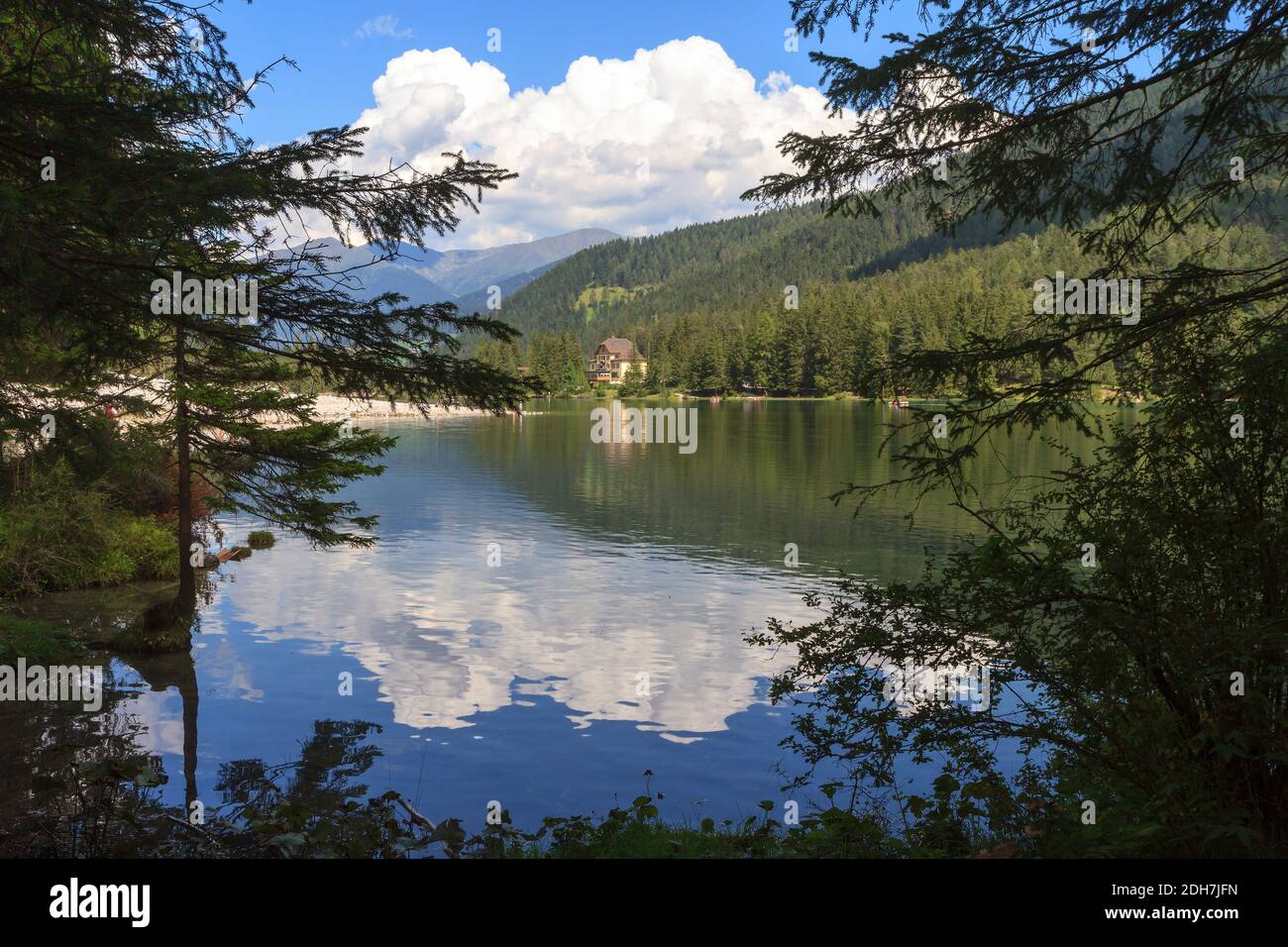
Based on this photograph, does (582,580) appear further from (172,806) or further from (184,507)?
(172,806)

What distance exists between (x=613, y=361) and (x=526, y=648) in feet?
538

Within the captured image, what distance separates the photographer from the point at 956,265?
181 meters

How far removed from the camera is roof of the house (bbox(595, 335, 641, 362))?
7077 inches

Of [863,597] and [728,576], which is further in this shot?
[728,576]

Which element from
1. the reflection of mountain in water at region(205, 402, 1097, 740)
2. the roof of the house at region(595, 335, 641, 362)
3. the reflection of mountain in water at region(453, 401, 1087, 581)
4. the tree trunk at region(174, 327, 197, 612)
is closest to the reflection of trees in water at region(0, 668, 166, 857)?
the tree trunk at region(174, 327, 197, 612)

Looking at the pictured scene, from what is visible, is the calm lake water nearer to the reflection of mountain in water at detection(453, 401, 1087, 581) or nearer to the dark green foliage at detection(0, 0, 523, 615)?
the reflection of mountain in water at detection(453, 401, 1087, 581)

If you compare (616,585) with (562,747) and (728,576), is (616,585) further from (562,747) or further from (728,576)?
(562,747)

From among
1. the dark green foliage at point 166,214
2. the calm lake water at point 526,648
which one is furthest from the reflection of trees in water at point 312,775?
the dark green foliage at point 166,214

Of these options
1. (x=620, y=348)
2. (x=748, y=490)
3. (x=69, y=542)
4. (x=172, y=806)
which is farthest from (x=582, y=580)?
(x=620, y=348)

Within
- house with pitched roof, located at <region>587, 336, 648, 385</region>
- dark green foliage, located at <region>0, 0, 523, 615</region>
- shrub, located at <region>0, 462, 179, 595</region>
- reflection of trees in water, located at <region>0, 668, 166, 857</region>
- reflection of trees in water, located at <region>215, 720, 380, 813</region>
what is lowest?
reflection of trees in water, located at <region>215, 720, 380, 813</region>

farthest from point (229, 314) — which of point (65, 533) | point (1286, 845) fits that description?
point (65, 533)

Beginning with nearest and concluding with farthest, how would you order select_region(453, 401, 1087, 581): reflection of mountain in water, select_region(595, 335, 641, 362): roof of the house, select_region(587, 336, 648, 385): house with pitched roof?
select_region(453, 401, 1087, 581): reflection of mountain in water → select_region(587, 336, 648, 385): house with pitched roof → select_region(595, 335, 641, 362): roof of the house

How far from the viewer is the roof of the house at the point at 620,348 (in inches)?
7077

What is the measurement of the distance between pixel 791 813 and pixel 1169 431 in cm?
563
